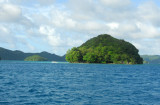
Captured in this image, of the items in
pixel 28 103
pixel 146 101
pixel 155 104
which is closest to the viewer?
pixel 28 103

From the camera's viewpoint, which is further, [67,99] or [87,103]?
[67,99]

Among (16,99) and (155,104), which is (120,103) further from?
(16,99)

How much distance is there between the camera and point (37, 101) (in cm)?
2725

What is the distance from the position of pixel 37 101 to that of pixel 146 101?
16.8 meters

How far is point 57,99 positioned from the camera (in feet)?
94.6

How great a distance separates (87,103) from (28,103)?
8199mm

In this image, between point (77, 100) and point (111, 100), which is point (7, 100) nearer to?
point (77, 100)

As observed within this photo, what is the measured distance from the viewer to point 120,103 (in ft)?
90.2

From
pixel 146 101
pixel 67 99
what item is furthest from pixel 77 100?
pixel 146 101

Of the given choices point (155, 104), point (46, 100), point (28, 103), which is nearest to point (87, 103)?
point (46, 100)

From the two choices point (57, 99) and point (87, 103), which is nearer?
point (87, 103)

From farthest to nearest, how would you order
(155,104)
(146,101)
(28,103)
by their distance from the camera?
1. (146,101)
2. (155,104)
3. (28,103)

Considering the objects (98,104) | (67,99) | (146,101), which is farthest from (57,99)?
(146,101)

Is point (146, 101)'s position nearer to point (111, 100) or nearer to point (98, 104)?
point (111, 100)
